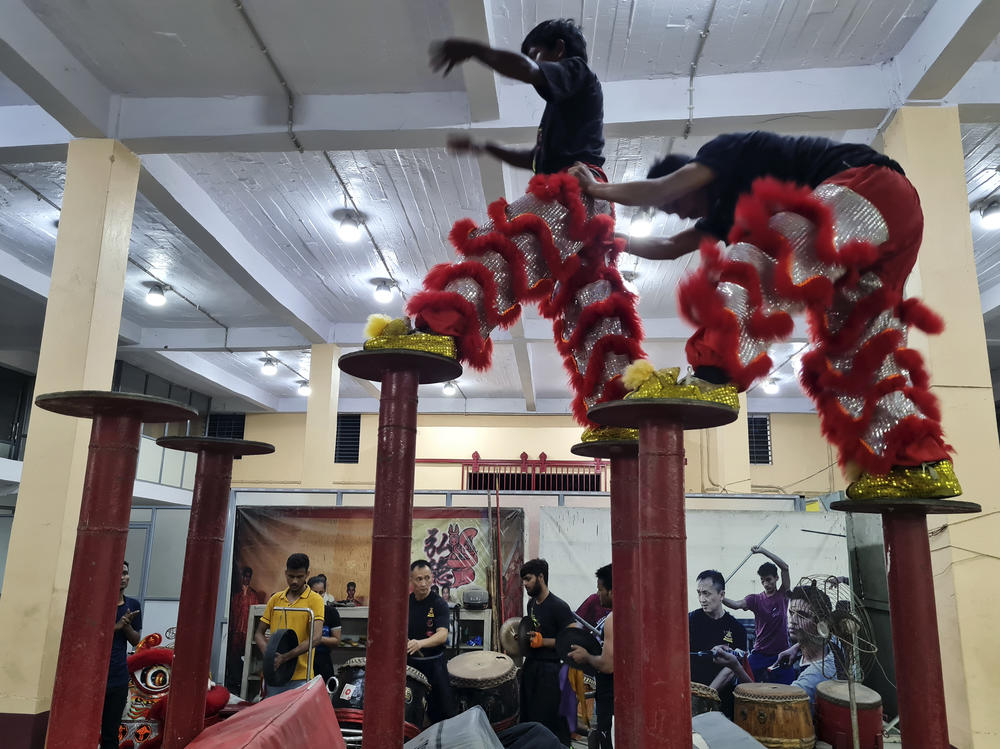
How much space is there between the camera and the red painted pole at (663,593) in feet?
4.22

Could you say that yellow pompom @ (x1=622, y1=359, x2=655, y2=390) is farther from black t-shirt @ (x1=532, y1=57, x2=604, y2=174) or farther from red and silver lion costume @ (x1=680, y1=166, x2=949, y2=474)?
black t-shirt @ (x1=532, y1=57, x2=604, y2=174)

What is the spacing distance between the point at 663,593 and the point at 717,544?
5506 millimetres

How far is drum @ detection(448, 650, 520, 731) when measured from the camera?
5.07 meters

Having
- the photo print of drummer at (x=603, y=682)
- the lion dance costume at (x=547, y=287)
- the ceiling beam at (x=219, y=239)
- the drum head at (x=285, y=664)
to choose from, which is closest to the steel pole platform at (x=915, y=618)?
the lion dance costume at (x=547, y=287)

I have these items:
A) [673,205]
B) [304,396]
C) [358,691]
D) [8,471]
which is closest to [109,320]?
[358,691]

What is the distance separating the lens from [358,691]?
5.54 meters

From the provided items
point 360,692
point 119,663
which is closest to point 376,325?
point 119,663

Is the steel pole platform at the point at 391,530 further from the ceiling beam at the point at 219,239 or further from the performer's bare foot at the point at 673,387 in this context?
the ceiling beam at the point at 219,239

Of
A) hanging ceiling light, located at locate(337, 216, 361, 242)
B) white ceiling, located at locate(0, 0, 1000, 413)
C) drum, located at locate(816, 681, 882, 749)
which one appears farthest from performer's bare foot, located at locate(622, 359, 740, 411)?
hanging ceiling light, located at locate(337, 216, 361, 242)

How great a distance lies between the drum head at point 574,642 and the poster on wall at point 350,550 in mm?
1796

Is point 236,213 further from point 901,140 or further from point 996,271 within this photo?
point 996,271

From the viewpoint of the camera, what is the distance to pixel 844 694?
5.20m

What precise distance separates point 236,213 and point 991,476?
650 centimetres

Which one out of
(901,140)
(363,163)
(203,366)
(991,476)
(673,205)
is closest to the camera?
(673,205)
